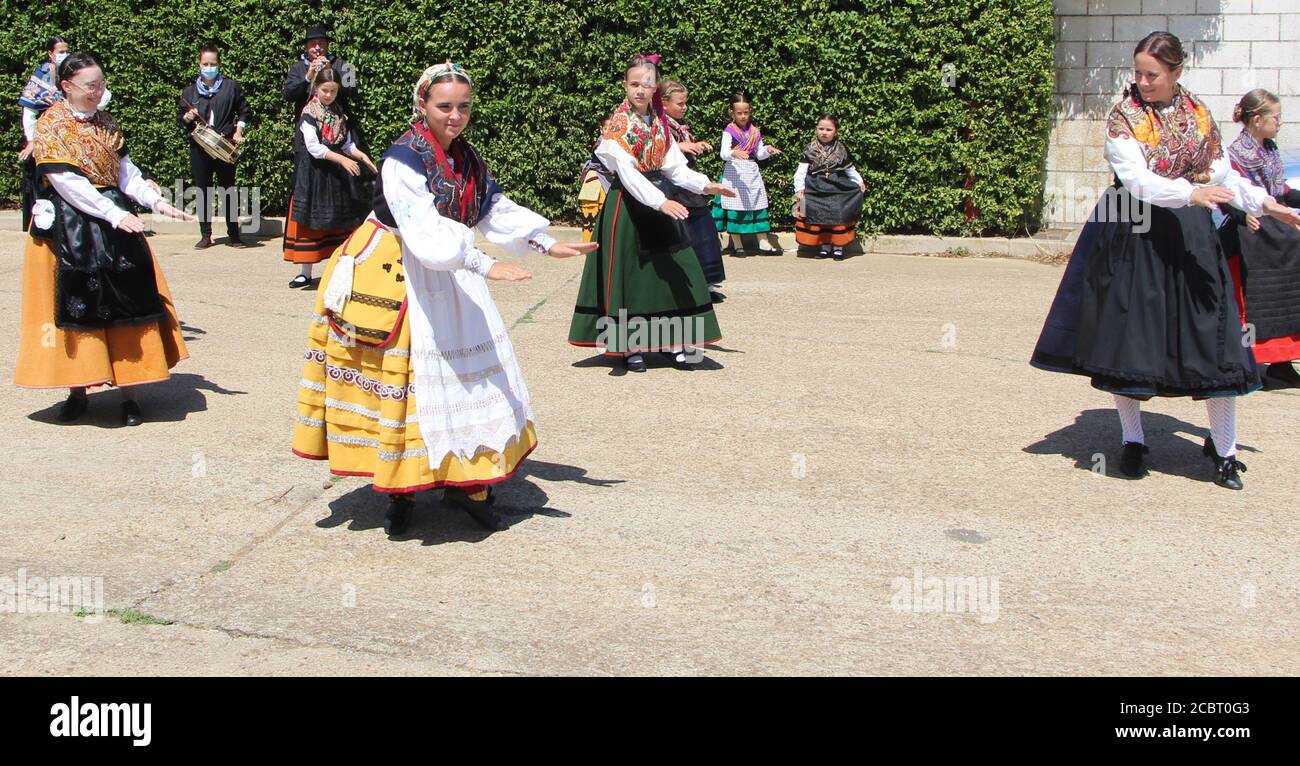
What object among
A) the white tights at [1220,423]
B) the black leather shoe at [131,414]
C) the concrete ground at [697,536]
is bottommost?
the concrete ground at [697,536]

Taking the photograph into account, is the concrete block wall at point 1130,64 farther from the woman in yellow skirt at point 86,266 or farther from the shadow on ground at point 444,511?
the woman in yellow skirt at point 86,266

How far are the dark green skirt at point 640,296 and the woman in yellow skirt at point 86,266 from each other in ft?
8.14

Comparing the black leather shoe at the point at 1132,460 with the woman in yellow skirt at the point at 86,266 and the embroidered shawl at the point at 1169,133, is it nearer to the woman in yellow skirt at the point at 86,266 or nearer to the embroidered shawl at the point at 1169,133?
the embroidered shawl at the point at 1169,133

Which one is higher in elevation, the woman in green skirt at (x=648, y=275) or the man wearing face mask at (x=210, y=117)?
the man wearing face mask at (x=210, y=117)

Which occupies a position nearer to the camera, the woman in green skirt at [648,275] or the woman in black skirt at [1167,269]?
the woman in black skirt at [1167,269]

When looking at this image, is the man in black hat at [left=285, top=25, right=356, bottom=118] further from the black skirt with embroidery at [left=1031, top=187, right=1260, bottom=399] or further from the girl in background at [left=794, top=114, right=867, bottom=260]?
the black skirt with embroidery at [left=1031, top=187, right=1260, bottom=399]

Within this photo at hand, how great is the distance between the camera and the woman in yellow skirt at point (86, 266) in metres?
6.50

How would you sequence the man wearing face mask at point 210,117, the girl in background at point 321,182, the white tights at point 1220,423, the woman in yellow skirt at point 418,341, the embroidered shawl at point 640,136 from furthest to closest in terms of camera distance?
the man wearing face mask at point 210,117 < the girl in background at point 321,182 < the embroidered shawl at point 640,136 < the white tights at point 1220,423 < the woman in yellow skirt at point 418,341

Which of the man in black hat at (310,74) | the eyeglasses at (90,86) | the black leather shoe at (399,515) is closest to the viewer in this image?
the black leather shoe at (399,515)

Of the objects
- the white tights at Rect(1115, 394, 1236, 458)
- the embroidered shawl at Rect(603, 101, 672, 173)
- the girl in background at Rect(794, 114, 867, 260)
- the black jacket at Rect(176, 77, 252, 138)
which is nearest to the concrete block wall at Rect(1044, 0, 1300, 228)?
the girl in background at Rect(794, 114, 867, 260)

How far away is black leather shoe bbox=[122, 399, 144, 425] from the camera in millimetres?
6824

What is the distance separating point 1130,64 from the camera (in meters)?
12.5

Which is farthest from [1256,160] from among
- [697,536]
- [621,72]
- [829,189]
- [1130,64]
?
[621,72]

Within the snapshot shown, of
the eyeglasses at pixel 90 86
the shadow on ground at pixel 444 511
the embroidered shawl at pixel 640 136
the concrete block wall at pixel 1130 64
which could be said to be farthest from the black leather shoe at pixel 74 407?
the concrete block wall at pixel 1130 64
